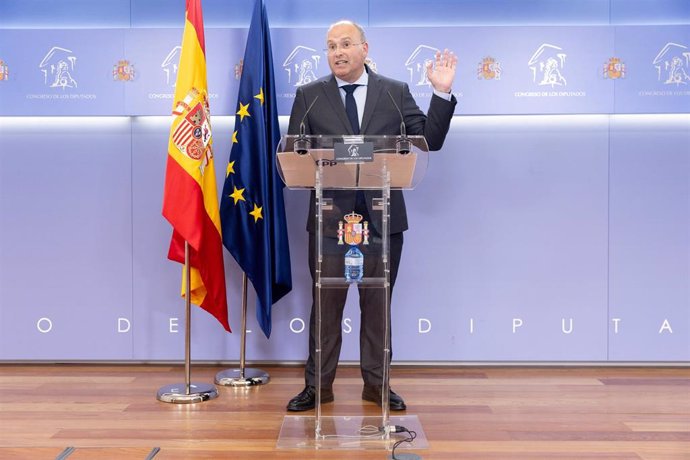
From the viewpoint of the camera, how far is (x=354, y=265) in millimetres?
2568

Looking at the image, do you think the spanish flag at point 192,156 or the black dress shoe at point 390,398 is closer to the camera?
the black dress shoe at point 390,398

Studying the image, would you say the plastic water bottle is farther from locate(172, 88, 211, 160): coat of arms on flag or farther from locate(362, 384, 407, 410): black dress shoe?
Answer: locate(172, 88, 211, 160): coat of arms on flag

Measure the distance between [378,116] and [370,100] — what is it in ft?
0.28

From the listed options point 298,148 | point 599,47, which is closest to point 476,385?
point 298,148

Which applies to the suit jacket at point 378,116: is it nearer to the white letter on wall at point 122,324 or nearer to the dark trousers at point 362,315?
the dark trousers at point 362,315

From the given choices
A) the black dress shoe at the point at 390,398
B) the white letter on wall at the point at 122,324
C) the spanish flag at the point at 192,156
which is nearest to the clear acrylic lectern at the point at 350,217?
the black dress shoe at the point at 390,398

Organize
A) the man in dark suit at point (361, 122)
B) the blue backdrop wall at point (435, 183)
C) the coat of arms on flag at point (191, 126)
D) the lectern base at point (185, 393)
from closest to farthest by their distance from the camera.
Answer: the man in dark suit at point (361, 122)
the lectern base at point (185, 393)
the coat of arms on flag at point (191, 126)
the blue backdrop wall at point (435, 183)

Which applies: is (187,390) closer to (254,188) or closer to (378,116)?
(254,188)

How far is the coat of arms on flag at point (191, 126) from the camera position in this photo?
3371mm

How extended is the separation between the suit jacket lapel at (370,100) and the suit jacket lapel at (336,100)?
0.08 m

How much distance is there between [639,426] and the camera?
2.89 metres

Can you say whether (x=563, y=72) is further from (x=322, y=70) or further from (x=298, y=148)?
(x=298, y=148)

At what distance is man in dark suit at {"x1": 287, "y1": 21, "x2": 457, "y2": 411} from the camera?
9.16 feet

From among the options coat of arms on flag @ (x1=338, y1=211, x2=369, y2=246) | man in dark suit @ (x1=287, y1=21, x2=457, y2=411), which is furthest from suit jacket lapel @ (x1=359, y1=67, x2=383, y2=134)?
coat of arms on flag @ (x1=338, y1=211, x2=369, y2=246)
